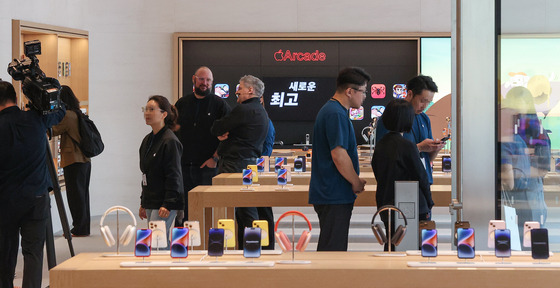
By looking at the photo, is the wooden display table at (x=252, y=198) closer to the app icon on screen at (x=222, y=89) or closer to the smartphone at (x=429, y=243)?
the smartphone at (x=429, y=243)

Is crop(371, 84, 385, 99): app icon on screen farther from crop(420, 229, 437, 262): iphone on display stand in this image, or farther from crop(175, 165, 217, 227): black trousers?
crop(420, 229, 437, 262): iphone on display stand

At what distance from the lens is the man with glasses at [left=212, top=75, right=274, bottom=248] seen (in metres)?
6.72

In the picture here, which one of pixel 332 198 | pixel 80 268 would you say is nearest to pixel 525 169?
pixel 332 198

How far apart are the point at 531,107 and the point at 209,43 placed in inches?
314

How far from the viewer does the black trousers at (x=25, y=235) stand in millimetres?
4742

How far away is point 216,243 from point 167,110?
7.20 ft

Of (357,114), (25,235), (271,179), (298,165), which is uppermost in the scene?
(357,114)

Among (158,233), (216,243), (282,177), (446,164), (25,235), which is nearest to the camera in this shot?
(216,243)

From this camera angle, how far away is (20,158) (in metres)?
4.68

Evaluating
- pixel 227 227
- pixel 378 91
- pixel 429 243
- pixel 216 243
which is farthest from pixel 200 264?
pixel 378 91

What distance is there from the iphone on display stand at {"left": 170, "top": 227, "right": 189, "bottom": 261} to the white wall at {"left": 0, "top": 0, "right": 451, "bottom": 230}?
7.62m

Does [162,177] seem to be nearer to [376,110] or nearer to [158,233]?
[158,233]

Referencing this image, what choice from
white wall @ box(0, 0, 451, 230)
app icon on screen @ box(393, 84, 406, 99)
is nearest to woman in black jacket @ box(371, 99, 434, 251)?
white wall @ box(0, 0, 451, 230)

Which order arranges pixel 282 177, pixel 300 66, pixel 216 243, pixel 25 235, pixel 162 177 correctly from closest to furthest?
pixel 216 243 → pixel 25 235 → pixel 162 177 → pixel 282 177 → pixel 300 66
